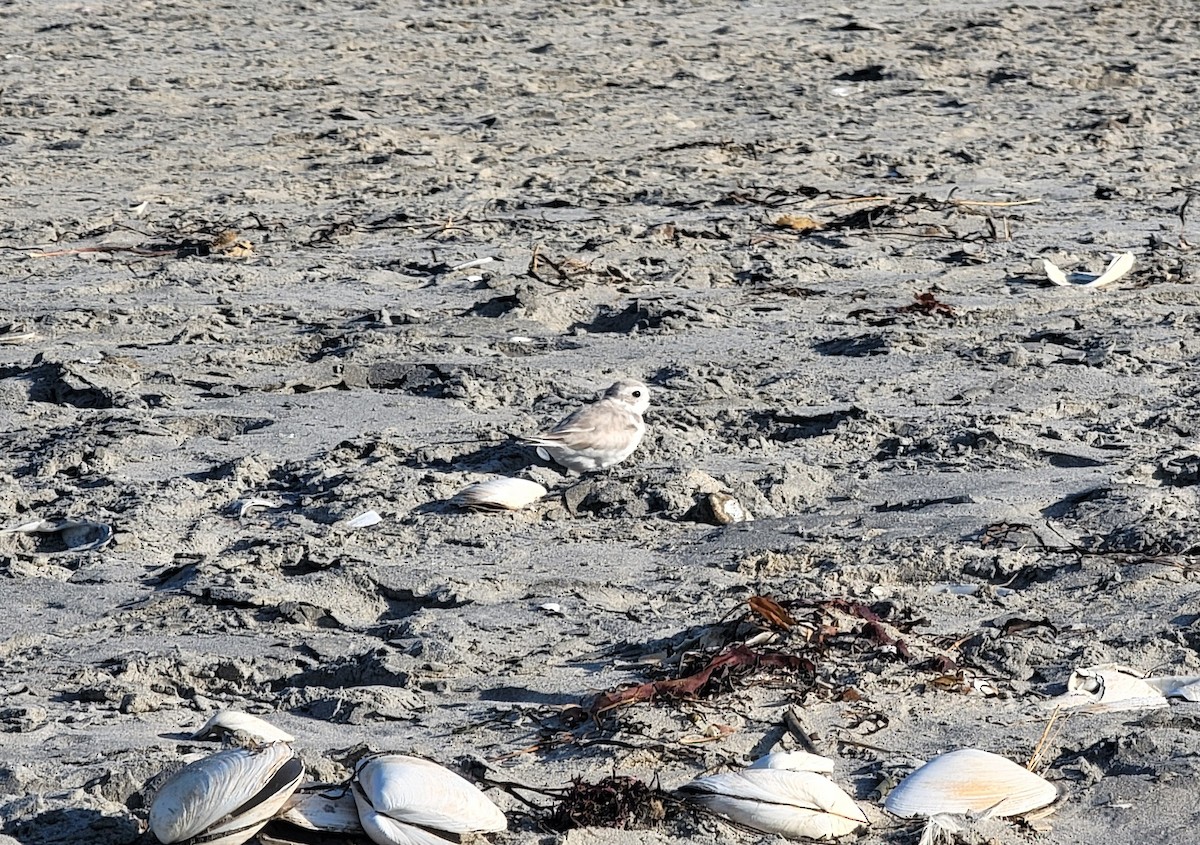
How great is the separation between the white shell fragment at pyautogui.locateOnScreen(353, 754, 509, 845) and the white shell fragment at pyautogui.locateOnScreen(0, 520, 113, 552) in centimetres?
170

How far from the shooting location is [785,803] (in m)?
2.44

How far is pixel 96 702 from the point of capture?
3.00 m

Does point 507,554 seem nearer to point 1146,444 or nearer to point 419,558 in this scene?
point 419,558

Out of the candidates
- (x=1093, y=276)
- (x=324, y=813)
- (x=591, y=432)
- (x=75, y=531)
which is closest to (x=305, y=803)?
(x=324, y=813)

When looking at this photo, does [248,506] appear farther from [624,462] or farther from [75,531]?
[624,462]

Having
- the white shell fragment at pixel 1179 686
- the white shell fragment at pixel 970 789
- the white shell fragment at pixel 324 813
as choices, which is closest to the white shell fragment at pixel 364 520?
the white shell fragment at pixel 324 813

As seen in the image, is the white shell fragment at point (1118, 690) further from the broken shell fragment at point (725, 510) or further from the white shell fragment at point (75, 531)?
the white shell fragment at point (75, 531)

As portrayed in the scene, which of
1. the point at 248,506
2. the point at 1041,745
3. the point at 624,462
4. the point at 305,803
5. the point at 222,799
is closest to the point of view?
the point at 222,799

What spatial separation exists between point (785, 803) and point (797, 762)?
18 cm

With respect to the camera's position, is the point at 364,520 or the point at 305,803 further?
the point at 364,520

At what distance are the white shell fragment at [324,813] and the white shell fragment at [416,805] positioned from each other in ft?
0.09

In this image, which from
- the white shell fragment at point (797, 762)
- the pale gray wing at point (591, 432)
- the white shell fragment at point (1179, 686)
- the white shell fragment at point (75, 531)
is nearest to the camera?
the white shell fragment at point (797, 762)

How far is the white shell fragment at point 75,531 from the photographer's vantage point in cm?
388

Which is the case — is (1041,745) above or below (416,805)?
below
